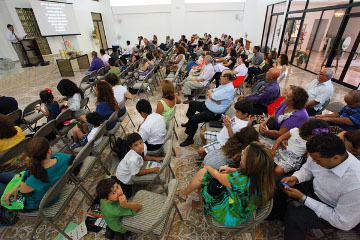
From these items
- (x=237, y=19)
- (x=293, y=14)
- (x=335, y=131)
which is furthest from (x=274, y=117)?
(x=237, y=19)

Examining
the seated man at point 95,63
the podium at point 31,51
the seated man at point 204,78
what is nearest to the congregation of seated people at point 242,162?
the seated man at point 204,78

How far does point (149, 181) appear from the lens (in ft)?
5.90

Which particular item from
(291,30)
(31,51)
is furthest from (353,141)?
(31,51)

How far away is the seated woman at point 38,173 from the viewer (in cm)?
143

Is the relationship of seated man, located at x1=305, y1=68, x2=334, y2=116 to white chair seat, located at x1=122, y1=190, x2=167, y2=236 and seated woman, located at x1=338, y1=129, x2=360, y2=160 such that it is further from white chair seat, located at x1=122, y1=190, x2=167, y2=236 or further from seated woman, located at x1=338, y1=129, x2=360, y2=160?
white chair seat, located at x1=122, y1=190, x2=167, y2=236

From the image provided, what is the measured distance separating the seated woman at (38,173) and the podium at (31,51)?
7989 mm

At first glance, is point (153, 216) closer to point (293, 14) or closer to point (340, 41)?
point (340, 41)

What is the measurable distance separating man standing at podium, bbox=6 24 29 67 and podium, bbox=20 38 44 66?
121 millimetres

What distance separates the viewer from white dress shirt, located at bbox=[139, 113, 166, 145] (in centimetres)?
211

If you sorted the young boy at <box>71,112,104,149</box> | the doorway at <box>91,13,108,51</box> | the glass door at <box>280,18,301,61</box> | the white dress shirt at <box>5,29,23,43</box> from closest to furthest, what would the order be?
1. the young boy at <box>71,112,104,149</box>
2. the white dress shirt at <box>5,29,23,43</box>
3. the glass door at <box>280,18,301,61</box>
4. the doorway at <box>91,13,108,51</box>

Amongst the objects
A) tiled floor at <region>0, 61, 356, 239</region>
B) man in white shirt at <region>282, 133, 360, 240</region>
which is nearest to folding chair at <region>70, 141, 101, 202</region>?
tiled floor at <region>0, 61, 356, 239</region>

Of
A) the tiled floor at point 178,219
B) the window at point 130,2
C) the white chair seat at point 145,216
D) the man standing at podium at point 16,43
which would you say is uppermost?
the window at point 130,2

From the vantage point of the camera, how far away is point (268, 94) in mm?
3049

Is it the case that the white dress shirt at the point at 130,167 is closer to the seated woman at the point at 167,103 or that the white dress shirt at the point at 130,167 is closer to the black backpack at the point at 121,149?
the black backpack at the point at 121,149
